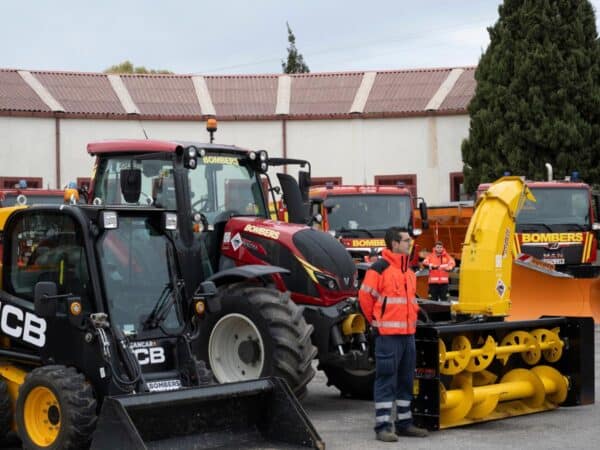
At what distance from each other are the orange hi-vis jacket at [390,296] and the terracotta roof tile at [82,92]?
25.0 m

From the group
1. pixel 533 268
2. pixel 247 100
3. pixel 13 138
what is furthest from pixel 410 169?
pixel 533 268

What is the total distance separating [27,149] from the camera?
3244cm

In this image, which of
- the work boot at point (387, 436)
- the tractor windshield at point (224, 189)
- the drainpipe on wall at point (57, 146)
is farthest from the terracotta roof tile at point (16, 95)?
the work boot at point (387, 436)

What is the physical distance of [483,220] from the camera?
1255 centimetres

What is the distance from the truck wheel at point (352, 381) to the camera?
12.1 metres

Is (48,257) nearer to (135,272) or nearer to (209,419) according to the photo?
(135,272)

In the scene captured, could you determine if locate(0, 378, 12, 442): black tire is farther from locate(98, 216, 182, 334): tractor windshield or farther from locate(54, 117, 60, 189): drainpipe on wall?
locate(54, 117, 60, 189): drainpipe on wall

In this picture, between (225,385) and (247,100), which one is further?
(247,100)

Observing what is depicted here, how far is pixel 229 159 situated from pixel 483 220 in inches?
123

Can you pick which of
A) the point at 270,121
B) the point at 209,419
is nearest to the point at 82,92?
the point at 270,121

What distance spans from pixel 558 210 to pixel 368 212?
424 cm

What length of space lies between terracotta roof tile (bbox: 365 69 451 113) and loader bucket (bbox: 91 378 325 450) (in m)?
26.5

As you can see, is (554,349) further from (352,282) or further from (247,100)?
(247,100)

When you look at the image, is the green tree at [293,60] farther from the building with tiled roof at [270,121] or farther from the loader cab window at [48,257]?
the loader cab window at [48,257]
